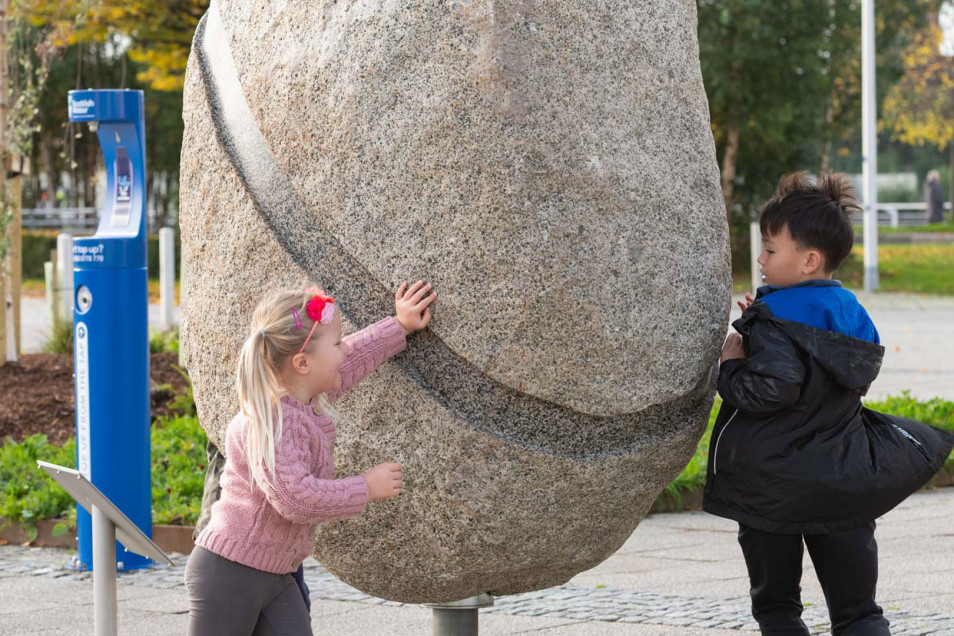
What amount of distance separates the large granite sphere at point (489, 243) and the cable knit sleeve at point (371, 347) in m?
0.08

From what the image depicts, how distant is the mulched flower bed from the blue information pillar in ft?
10.1

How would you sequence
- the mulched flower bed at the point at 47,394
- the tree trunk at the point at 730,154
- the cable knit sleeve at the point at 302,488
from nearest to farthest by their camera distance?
the cable knit sleeve at the point at 302,488, the mulched flower bed at the point at 47,394, the tree trunk at the point at 730,154

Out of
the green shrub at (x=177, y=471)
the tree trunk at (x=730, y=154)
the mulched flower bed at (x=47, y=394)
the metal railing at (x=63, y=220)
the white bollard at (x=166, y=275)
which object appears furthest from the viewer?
the metal railing at (x=63, y=220)

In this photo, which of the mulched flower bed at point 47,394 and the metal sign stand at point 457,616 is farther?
the mulched flower bed at point 47,394

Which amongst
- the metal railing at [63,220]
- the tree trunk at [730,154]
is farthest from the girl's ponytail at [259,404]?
the metal railing at [63,220]

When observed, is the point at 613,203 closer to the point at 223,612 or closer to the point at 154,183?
the point at 223,612

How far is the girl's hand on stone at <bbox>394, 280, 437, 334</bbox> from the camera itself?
3.19 meters

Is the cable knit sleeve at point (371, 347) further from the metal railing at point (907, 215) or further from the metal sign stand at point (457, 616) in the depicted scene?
the metal railing at point (907, 215)

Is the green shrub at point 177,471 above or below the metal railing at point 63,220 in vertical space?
below

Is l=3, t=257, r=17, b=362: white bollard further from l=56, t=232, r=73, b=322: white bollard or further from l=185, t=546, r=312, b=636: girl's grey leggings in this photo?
l=185, t=546, r=312, b=636: girl's grey leggings

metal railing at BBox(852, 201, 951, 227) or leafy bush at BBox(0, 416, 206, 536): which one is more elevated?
metal railing at BBox(852, 201, 951, 227)

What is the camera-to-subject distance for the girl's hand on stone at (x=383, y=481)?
3148 mm

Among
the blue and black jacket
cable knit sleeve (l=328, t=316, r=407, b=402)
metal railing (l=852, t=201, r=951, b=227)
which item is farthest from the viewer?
metal railing (l=852, t=201, r=951, b=227)

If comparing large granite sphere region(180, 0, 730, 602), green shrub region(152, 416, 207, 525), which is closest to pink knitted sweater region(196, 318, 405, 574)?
large granite sphere region(180, 0, 730, 602)
